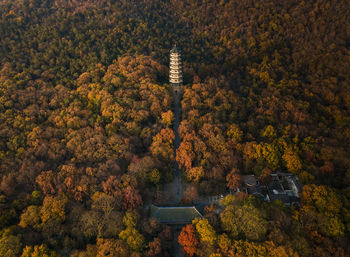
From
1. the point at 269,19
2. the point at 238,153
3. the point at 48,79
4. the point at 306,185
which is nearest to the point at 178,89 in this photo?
the point at 238,153

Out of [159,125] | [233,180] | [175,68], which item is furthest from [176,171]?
[175,68]

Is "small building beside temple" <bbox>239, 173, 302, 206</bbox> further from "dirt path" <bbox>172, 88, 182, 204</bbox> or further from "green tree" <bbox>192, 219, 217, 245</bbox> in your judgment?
"green tree" <bbox>192, 219, 217, 245</bbox>

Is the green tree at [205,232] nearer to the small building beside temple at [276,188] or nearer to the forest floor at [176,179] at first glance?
the forest floor at [176,179]

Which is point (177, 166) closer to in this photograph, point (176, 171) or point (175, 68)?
point (176, 171)

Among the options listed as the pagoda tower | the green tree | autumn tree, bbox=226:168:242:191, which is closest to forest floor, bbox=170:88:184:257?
the pagoda tower

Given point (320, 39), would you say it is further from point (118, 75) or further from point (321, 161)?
point (118, 75)

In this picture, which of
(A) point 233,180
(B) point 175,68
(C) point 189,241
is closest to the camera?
(C) point 189,241
